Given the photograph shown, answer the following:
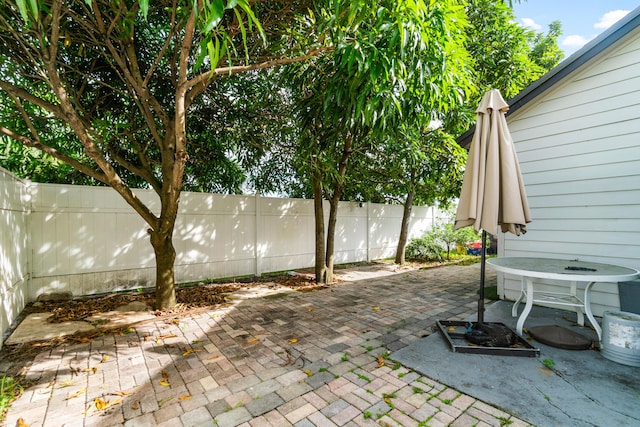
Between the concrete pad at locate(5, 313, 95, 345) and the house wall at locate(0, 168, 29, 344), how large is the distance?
14 cm

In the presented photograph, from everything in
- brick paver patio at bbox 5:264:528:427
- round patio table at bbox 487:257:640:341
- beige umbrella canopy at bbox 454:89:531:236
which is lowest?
brick paver patio at bbox 5:264:528:427

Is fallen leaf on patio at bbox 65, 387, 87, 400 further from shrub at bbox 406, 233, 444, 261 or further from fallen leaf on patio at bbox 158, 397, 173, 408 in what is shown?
shrub at bbox 406, 233, 444, 261

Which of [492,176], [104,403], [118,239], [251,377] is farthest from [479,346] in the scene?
[118,239]

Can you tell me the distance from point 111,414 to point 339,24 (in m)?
3.84

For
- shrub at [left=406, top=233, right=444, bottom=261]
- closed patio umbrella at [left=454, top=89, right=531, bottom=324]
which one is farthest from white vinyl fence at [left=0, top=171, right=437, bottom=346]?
closed patio umbrella at [left=454, top=89, right=531, bottom=324]

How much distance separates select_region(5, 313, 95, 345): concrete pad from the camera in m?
3.18

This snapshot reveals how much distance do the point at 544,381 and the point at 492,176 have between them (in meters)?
1.87

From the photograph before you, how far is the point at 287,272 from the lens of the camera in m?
7.00

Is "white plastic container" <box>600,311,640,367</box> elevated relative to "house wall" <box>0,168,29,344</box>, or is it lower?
lower

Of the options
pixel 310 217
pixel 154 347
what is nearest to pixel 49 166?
pixel 154 347

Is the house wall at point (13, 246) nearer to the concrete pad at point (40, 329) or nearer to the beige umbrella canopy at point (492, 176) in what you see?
the concrete pad at point (40, 329)

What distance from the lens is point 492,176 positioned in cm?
298

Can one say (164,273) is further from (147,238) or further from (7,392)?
(7,392)

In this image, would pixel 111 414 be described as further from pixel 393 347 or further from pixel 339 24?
pixel 339 24
